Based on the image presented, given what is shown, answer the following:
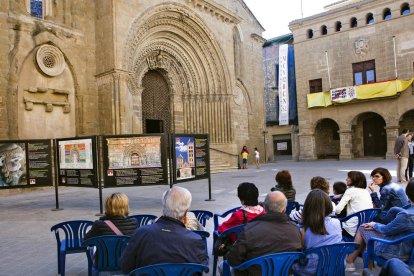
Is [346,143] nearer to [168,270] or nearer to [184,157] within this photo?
[184,157]

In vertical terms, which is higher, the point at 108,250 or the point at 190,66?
the point at 190,66

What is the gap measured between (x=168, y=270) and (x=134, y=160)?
5773 millimetres

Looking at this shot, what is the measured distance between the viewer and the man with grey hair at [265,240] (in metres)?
2.81

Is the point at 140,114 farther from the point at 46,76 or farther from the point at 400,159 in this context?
the point at 400,159

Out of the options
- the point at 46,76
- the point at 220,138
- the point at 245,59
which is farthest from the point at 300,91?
the point at 46,76

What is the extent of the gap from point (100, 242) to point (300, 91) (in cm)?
2730

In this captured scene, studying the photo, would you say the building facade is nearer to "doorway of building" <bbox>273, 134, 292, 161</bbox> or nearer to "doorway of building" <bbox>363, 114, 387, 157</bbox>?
"doorway of building" <bbox>363, 114, 387, 157</bbox>

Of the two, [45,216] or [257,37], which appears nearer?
[45,216]

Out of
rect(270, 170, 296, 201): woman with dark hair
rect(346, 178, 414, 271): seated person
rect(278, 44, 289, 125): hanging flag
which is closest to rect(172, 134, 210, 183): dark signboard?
rect(270, 170, 296, 201): woman with dark hair

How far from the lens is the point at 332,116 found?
27.0m

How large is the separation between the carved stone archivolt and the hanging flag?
415 inches

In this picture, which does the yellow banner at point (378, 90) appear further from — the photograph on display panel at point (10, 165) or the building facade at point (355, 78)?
the photograph on display panel at point (10, 165)

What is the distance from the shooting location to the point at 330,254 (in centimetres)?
286

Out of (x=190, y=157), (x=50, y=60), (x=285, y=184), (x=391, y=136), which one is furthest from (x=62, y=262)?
(x=391, y=136)
